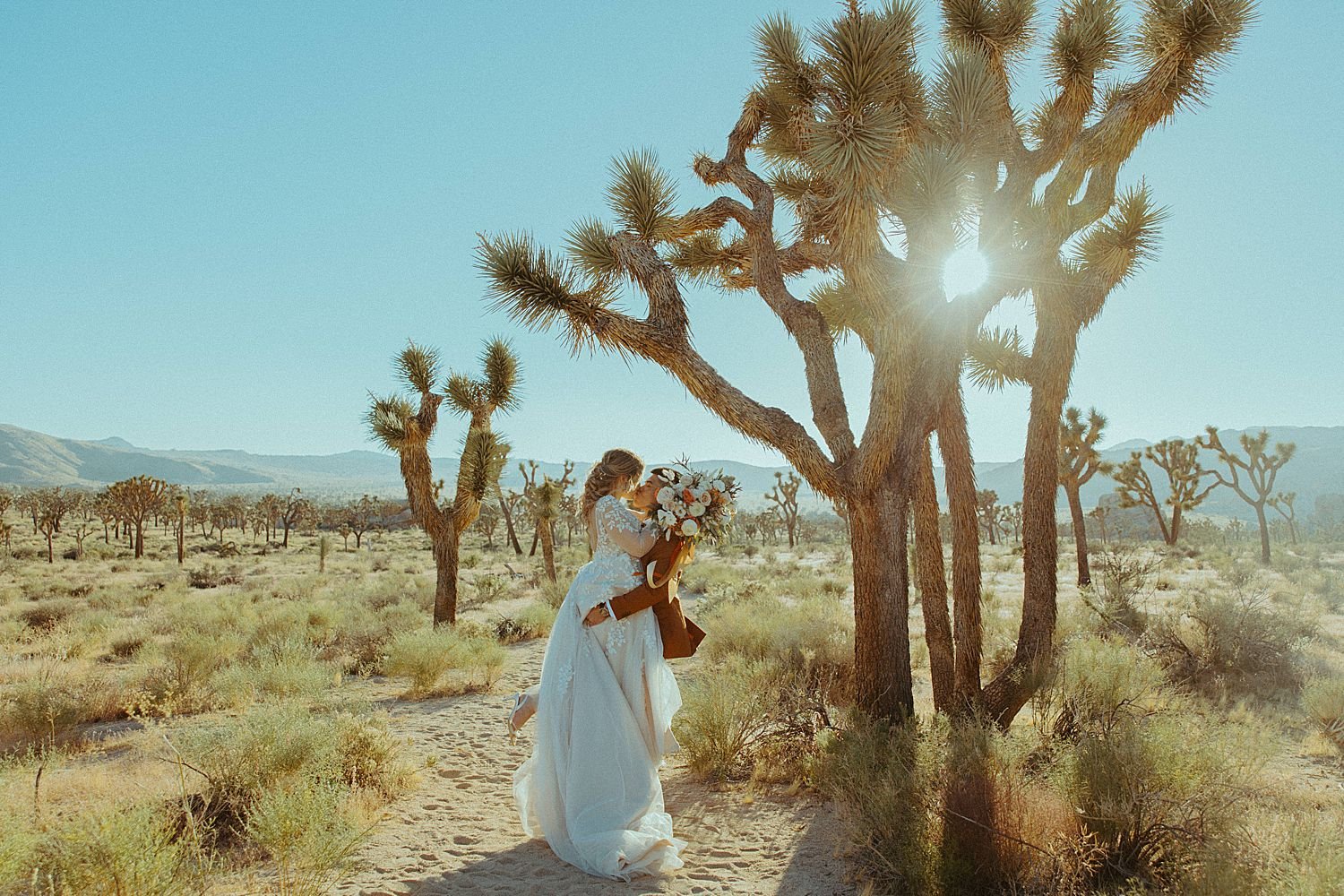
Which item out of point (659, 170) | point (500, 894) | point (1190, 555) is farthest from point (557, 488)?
point (1190, 555)

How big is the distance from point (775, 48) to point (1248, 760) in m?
6.54

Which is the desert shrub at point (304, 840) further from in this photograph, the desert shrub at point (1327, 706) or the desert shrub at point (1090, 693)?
the desert shrub at point (1327, 706)

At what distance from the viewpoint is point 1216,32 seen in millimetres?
5992

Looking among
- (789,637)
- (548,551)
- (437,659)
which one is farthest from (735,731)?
(548,551)

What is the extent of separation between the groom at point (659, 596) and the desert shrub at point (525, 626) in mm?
8479

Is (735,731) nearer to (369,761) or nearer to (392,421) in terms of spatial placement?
(369,761)

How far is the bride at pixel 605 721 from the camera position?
162 inches

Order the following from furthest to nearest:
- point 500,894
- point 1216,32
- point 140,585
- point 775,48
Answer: point 140,585 < point 775,48 < point 1216,32 < point 500,894

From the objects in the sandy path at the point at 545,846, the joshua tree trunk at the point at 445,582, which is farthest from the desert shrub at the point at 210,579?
the sandy path at the point at 545,846

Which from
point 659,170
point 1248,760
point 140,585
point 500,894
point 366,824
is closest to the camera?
point 500,894

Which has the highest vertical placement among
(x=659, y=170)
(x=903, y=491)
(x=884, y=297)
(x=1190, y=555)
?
(x=659, y=170)

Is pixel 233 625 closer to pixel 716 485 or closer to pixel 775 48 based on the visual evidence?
pixel 716 485

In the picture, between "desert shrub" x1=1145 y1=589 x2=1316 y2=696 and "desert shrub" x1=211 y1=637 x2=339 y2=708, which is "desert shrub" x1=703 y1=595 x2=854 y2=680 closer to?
"desert shrub" x1=1145 y1=589 x2=1316 y2=696

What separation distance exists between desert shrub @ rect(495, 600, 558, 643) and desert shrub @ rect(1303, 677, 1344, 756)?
10.1 metres
